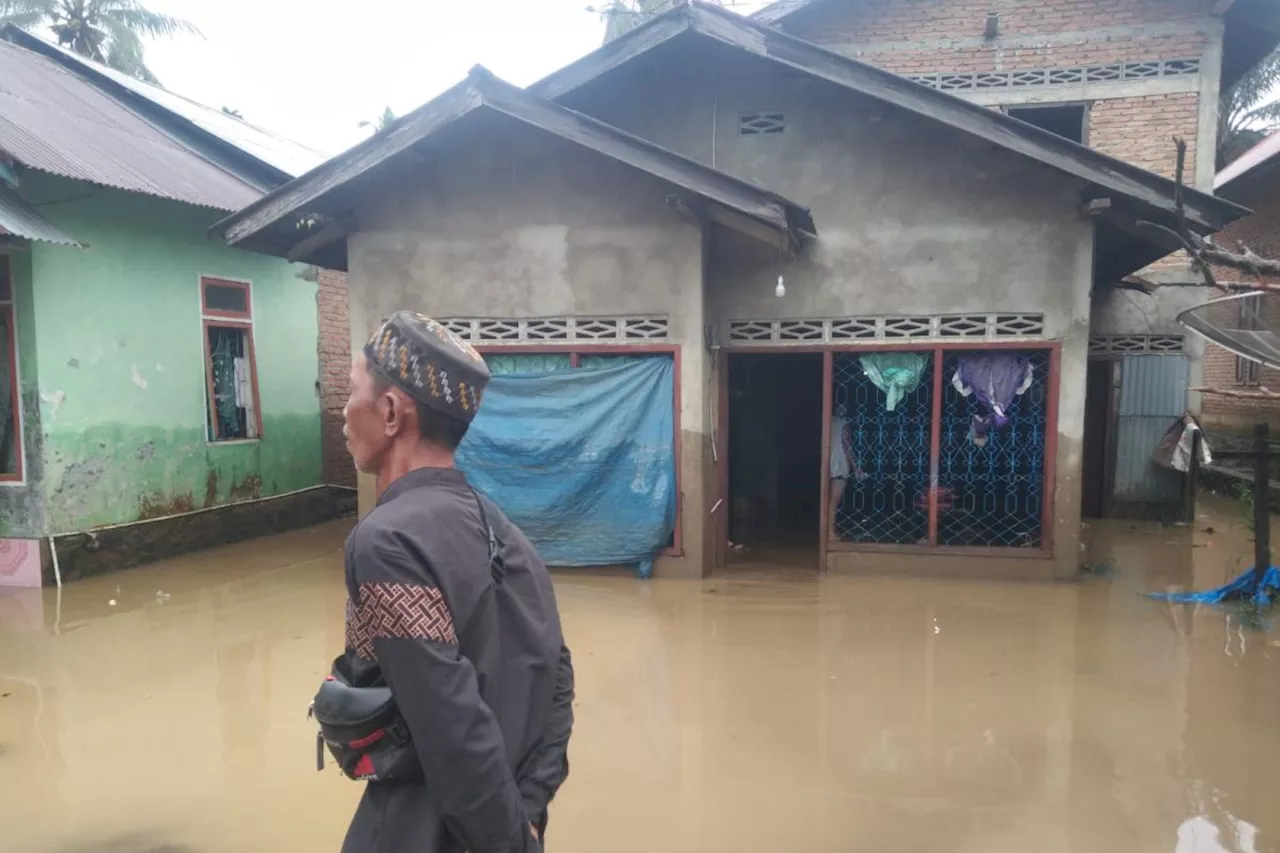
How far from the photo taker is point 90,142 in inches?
314


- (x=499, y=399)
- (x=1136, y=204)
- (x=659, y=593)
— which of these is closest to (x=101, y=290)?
(x=499, y=399)

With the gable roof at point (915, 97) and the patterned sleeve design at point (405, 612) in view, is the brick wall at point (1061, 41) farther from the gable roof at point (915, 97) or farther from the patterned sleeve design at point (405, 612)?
the patterned sleeve design at point (405, 612)

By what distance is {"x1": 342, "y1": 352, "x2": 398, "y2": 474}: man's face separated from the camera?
1696mm

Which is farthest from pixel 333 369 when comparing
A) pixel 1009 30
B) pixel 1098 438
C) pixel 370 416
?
pixel 370 416

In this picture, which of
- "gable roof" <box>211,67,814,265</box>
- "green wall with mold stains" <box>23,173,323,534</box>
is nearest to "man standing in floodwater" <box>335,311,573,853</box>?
"gable roof" <box>211,67,814,265</box>

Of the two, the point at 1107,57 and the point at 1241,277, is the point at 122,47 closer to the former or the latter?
the point at 1107,57

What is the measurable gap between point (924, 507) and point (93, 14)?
21871 mm

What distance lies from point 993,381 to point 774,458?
310 cm

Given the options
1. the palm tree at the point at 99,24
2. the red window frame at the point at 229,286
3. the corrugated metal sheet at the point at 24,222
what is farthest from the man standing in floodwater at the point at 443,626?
the palm tree at the point at 99,24

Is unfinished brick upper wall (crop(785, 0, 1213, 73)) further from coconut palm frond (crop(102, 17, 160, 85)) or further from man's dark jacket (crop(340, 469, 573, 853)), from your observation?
coconut palm frond (crop(102, 17, 160, 85))

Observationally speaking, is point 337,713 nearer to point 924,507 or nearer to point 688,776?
point 688,776

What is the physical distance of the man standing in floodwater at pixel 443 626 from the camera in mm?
1437

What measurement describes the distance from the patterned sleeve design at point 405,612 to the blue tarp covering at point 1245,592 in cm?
717

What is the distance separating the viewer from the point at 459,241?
25.2 ft
